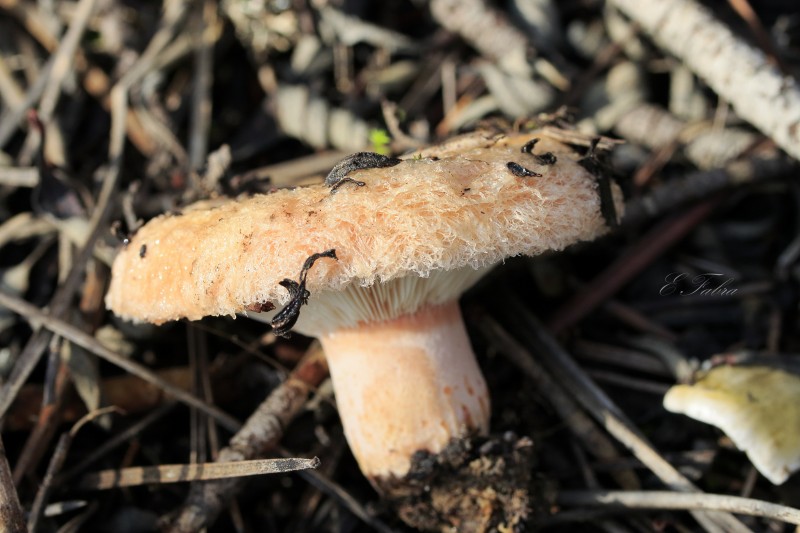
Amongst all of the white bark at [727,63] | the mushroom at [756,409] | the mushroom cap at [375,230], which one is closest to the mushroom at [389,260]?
the mushroom cap at [375,230]

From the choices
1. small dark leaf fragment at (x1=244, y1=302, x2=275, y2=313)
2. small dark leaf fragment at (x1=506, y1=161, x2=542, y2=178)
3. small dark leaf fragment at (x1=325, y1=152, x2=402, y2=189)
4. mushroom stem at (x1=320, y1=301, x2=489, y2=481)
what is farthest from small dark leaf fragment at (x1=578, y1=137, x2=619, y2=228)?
small dark leaf fragment at (x1=244, y1=302, x2=275, y2=313)

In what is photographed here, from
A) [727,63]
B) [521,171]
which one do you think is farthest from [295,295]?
[727,63]

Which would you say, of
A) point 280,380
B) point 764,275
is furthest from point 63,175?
point 764,275

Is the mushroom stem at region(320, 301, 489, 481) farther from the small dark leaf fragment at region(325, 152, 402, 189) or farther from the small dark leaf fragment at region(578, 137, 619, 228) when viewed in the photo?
the small dark leaf fragment at region(578, 137, 619, 228)

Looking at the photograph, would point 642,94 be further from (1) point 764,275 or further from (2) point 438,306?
(2) point 438,306

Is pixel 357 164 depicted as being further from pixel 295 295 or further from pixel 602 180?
pixel 602 180

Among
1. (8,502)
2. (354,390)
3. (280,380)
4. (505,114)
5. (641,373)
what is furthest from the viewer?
(505,114)

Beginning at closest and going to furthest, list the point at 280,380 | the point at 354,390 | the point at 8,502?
the point at 8,502 < the point at 354,390 < the point at 280,380
